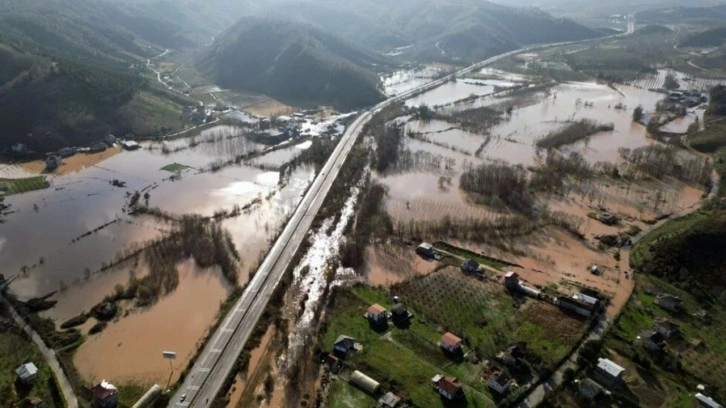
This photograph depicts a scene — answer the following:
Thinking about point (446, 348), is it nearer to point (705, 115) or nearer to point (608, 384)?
point (608, 384)

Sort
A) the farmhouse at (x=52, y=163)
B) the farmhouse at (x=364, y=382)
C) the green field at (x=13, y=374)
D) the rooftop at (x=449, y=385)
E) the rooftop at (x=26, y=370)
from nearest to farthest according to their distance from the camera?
1. the rooftop at (x=449, y=385)
2. the green field at (x=13, y=374)
3. the farmhouse at (x=364, y=382)
4. the rooftop at (x=26, y=370)
5. the farmhouse at (x=52, y=163)

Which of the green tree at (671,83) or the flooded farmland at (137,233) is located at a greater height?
the green tree at (671,83)

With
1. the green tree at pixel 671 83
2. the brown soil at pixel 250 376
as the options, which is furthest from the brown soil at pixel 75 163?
the green tree at pixel 671 83

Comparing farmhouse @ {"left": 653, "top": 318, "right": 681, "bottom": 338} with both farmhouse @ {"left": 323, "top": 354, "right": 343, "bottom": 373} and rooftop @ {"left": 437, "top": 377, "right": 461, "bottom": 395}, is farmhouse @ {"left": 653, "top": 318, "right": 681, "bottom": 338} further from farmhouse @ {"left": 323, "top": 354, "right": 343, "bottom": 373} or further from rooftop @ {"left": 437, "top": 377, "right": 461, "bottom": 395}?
farmhouse @ {"left": 323, "top": 354, "right": 343, "bottom": 373}

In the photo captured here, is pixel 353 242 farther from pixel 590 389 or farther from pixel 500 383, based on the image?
pixel 590 389

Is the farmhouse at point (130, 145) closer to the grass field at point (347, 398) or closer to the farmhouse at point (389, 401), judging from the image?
the grass field at point (347, 398)

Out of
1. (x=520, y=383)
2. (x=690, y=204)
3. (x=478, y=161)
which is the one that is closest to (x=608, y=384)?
(x=520, y=383)

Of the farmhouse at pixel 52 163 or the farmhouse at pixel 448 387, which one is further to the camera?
the farmhouse at pixel 52 163
